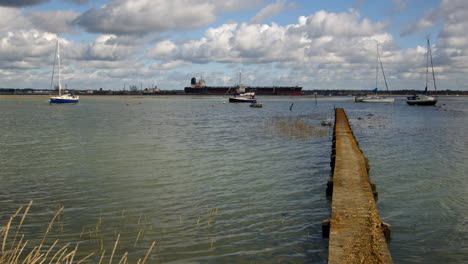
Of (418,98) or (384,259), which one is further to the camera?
(418,98)

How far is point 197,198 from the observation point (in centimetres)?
1262

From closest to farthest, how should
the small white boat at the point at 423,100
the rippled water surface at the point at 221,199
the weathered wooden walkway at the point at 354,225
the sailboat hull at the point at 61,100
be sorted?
1. the weathered wooden walkway at the point at 354,225
2. the rippled water surface at the point at 221,199
3. the small white boat at the point at 423,100
4. the sailboat hull at the point at 61,100

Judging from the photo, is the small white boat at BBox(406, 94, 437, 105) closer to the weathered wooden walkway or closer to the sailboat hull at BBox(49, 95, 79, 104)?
the sailboat hull at BBox(49, 95, 79, 104)

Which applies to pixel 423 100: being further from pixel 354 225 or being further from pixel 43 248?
pixel 43 248

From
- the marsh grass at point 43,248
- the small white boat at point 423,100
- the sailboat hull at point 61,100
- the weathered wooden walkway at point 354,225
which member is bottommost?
the marsh grass at point 43,248

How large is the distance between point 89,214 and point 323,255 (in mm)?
6470

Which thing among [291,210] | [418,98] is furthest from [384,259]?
[418,98]

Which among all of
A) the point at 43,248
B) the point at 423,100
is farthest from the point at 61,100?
the point at 43,248

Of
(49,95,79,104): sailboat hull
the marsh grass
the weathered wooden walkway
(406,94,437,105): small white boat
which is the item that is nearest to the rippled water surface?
the marsh grass

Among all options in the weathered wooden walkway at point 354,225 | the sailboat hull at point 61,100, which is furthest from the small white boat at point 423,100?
the weathered wooden walkway at point 354,225

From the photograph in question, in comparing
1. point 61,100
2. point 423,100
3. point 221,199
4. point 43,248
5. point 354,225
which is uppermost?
point 423,100

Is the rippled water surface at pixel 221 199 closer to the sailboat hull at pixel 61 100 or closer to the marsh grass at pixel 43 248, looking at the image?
the marsh grass at pixel 43 248

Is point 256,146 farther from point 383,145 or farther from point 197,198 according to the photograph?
point 197,198

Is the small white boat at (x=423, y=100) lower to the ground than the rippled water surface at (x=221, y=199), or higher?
higher
